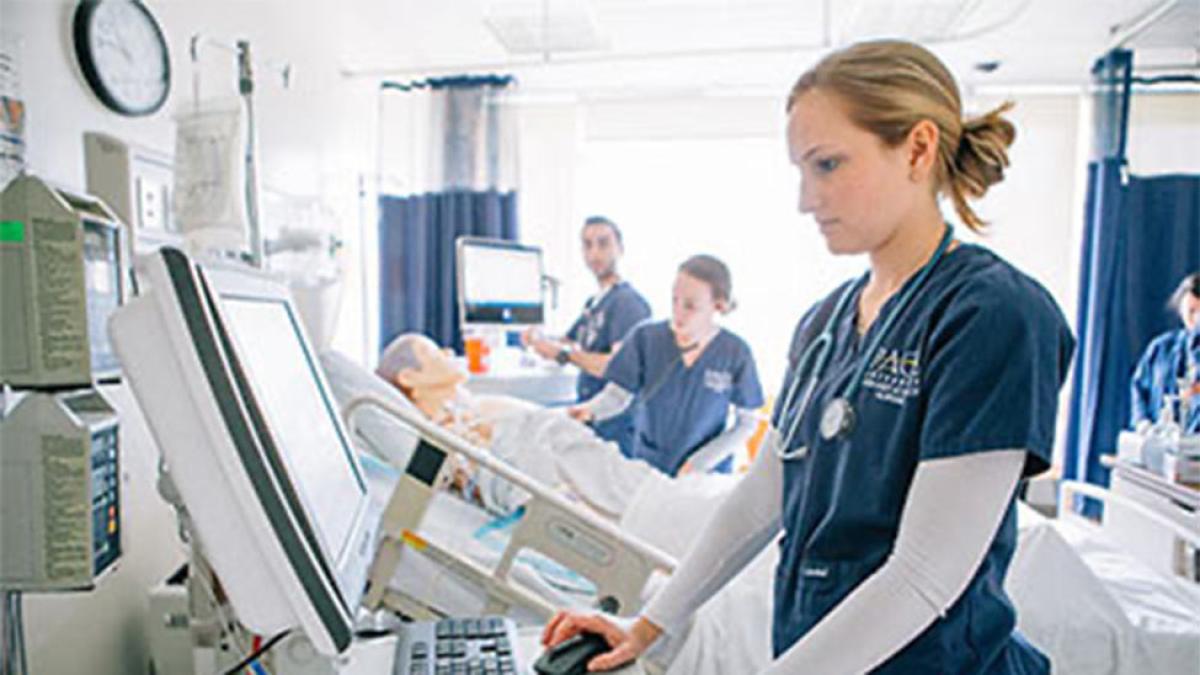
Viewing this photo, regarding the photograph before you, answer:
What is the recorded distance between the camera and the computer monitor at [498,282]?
3.61m

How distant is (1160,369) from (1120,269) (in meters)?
0.56

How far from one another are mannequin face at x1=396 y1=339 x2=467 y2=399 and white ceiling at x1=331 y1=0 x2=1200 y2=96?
1.48 meters

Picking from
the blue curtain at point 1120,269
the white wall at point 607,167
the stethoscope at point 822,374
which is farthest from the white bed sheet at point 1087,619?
the blue curtain at point 1120,269

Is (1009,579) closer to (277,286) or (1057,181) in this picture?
(277,286)

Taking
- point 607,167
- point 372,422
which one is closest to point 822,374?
point 372,422

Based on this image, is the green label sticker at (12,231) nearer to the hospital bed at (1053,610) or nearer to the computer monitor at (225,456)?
the computer monitor at (225,456)

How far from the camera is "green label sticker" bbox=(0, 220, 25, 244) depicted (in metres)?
0.75

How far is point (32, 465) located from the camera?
29.8 inches

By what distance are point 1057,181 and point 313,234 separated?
4.15 metres

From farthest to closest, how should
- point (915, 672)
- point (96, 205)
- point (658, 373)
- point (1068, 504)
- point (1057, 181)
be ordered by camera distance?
point (1057, 181), point (658, 373), point (1068, 504), point (96, 205), point (915, 672)

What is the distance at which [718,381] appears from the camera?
2574 mm

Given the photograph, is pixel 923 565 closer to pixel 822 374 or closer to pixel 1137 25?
pixel 822 374

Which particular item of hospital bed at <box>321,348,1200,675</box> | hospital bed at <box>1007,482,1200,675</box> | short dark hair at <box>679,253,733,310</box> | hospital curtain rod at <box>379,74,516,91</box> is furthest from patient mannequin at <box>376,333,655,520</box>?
hospital curtain rod at <box>379,74,516,91</box>

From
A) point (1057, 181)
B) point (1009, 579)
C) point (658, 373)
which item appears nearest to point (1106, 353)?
point (1057, 181)
